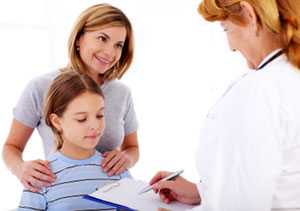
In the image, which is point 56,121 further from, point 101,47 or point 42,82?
point 101,47

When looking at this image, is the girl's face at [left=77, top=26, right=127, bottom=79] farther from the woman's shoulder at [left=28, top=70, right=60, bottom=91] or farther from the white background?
the white background

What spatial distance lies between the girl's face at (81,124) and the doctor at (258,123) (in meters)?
0.51

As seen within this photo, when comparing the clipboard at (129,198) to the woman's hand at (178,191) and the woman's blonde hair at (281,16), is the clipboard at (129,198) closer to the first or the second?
the woman's hand at (178,191)

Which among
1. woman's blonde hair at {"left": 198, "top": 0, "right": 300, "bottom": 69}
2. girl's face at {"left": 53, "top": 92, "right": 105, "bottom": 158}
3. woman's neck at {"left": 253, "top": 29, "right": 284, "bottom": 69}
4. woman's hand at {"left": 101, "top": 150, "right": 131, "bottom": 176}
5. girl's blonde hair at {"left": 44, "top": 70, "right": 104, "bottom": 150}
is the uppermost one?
woman's blonde hair at {"left": 198, "top": 0, "right": 300, "bottom": 69}

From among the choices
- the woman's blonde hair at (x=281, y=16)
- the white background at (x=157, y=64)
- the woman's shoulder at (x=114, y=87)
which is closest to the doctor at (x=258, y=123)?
the woman's blonde hair at (x=281, y=16)

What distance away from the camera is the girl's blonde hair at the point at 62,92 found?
1.43 m

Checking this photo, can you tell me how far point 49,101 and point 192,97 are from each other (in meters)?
1.44

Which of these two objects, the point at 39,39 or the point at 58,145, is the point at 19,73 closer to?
the point at 39,39

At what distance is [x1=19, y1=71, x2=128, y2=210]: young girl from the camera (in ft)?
4.45

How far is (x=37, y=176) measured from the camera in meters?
→ 1.35

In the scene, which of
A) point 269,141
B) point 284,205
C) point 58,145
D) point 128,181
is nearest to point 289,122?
point 269,141

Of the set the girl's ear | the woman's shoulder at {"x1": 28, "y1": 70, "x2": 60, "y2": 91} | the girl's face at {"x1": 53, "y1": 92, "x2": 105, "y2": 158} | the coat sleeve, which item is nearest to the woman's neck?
the coat sleeve

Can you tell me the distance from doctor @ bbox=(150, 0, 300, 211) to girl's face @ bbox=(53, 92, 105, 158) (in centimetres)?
51

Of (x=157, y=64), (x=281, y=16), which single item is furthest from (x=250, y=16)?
(x=157, y=64)
